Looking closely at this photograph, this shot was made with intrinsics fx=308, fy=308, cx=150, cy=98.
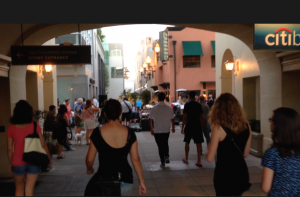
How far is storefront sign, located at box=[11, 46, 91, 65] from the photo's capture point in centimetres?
682

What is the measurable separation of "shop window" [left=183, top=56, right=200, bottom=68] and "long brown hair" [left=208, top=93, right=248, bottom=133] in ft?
79.2

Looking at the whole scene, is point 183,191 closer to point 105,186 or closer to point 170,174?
point 170,174

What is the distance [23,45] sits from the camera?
23.0ft

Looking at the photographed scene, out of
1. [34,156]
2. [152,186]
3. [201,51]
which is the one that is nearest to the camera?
[34,156]

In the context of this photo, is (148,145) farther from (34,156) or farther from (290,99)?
(34,156)

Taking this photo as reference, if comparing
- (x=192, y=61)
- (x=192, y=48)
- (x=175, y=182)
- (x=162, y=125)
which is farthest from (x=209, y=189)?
(x=192, y=61)

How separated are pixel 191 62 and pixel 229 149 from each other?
24573mm

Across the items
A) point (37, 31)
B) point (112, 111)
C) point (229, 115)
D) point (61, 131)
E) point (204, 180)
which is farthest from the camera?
point (61, 131)

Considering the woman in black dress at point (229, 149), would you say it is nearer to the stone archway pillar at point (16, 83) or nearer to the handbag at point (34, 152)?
the handbag at point (34, 152)

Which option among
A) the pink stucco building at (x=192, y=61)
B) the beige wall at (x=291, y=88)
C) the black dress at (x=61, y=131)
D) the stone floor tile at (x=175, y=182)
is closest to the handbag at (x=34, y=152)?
the stone floor tile at (x=175, y=182)

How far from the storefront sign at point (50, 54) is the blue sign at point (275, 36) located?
3.66 meters

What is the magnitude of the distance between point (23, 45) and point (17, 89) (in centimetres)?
109

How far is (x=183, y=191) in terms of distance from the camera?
5.85 metres

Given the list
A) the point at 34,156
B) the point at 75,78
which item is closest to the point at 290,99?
the point at 34,156
